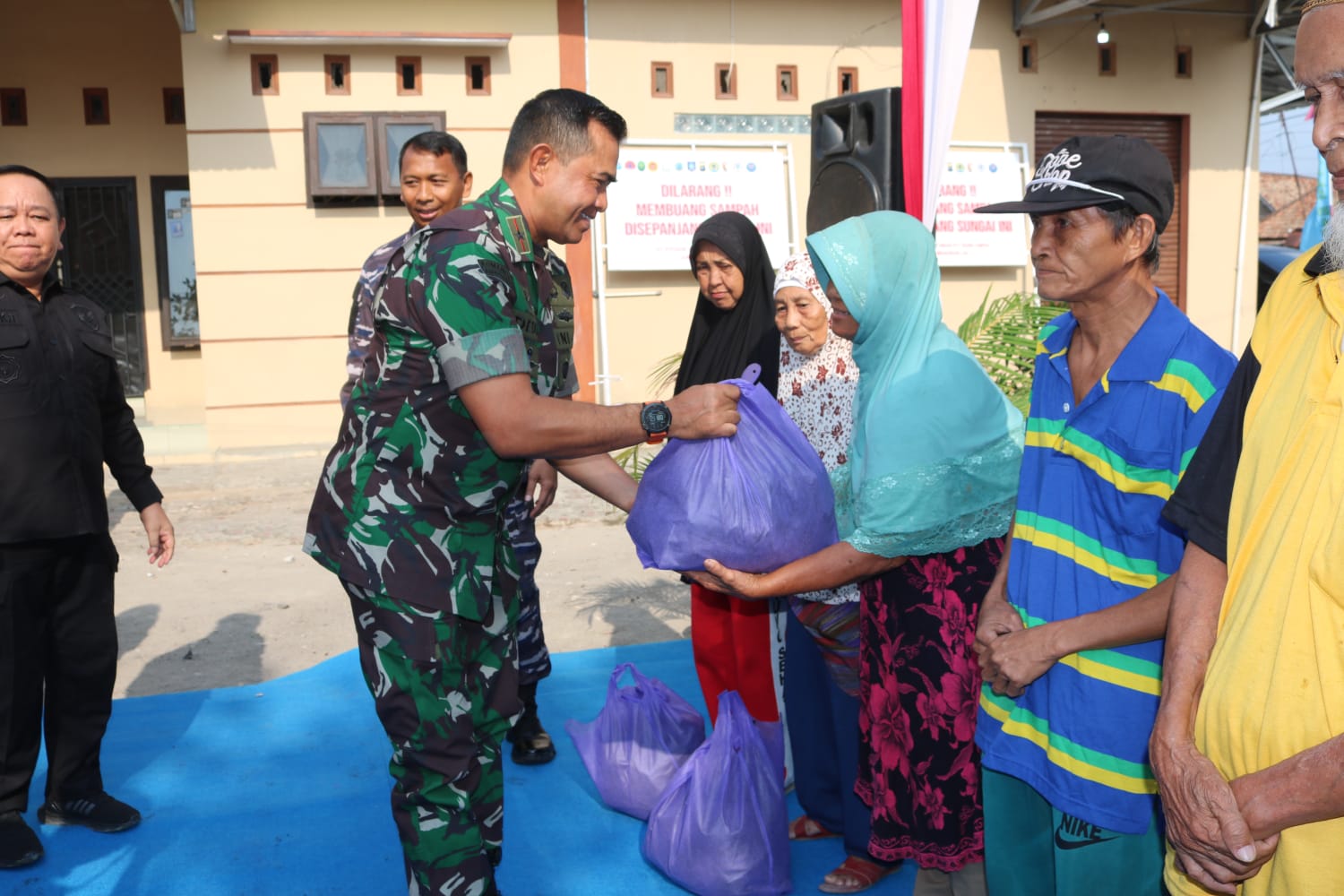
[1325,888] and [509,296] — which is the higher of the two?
[509,296]

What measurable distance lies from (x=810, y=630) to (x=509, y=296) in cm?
128

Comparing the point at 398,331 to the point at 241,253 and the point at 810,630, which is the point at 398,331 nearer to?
the point at 810,630

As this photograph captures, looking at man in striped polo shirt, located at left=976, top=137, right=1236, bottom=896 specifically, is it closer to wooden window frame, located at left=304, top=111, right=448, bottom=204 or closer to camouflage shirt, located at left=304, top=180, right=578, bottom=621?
camouflage shirt, located at left=304, top=180, right=578, bottom=621

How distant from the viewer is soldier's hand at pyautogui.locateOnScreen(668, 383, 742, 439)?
248 cm

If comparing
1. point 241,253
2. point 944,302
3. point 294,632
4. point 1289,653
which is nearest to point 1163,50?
point 944,302

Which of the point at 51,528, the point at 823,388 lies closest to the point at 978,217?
the point at 823,388

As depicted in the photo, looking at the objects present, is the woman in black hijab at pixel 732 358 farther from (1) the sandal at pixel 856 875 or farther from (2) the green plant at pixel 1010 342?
(2) the green plant at pixel 1010 342

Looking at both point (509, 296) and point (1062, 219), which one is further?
point (509, 296)

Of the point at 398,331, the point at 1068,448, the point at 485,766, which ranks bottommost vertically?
the point at 485,766

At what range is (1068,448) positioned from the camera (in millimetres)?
1886

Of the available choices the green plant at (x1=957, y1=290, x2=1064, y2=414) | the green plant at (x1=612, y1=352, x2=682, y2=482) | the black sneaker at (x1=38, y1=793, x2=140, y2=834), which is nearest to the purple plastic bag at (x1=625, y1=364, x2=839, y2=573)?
the green plant at (x1=612, y1=352, x2=682, y2=482)

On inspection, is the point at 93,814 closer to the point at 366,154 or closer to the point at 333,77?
the point at 366,154

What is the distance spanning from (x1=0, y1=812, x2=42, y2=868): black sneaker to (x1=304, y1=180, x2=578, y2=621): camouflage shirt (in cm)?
148

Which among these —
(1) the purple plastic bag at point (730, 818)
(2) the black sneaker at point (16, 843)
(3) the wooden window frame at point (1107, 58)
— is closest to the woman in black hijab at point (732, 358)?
(1) the purple plastic bag at point (730, 818)
